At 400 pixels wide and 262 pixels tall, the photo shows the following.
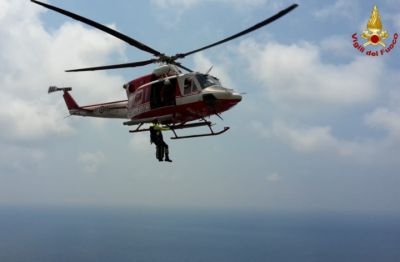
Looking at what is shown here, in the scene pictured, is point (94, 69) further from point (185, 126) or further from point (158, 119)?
point (185, 126)

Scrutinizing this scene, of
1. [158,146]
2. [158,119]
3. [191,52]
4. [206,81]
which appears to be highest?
[191,52]

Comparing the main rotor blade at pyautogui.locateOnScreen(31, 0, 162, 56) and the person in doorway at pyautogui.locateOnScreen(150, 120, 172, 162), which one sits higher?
the main rotor blade at pyautogui.locateOnScreen(31, 0, 162, 56)

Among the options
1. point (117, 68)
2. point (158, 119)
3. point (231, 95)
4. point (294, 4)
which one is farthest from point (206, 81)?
point (294, 4)

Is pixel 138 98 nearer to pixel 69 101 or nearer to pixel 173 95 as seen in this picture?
pixel 173 95

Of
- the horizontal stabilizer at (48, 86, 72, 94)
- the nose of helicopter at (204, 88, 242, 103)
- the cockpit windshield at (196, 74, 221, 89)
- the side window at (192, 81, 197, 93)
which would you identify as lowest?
the nose of helicopter at (204, 88, 242, 103)

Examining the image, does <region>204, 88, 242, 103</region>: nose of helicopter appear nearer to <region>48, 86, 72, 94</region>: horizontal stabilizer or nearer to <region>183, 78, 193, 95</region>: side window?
<region>183, 78, 193, 95</region>: side window

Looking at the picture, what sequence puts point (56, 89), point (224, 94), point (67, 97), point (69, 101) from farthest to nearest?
point (56, 89)
point (67, 97)
point (69, 101)
point (224, 94)

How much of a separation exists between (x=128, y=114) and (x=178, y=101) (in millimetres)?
4142

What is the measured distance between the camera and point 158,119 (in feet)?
64.5

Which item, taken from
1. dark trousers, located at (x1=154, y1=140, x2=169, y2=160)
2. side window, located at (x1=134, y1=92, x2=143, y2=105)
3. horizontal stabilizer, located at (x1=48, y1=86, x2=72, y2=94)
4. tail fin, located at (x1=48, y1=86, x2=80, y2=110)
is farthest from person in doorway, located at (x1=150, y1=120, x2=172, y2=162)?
horizontal stabilizer, located at (x1=48, y1=86, x2=72, y2=94)

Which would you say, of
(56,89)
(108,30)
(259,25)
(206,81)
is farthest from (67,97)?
(259,25)

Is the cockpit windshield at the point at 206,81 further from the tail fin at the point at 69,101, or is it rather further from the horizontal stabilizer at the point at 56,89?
the horizontal stabilizer at the point at 56,89

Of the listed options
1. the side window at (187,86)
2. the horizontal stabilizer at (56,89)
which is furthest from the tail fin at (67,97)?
the side window at (187,86)

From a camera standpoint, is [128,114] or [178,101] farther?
[128,114]
